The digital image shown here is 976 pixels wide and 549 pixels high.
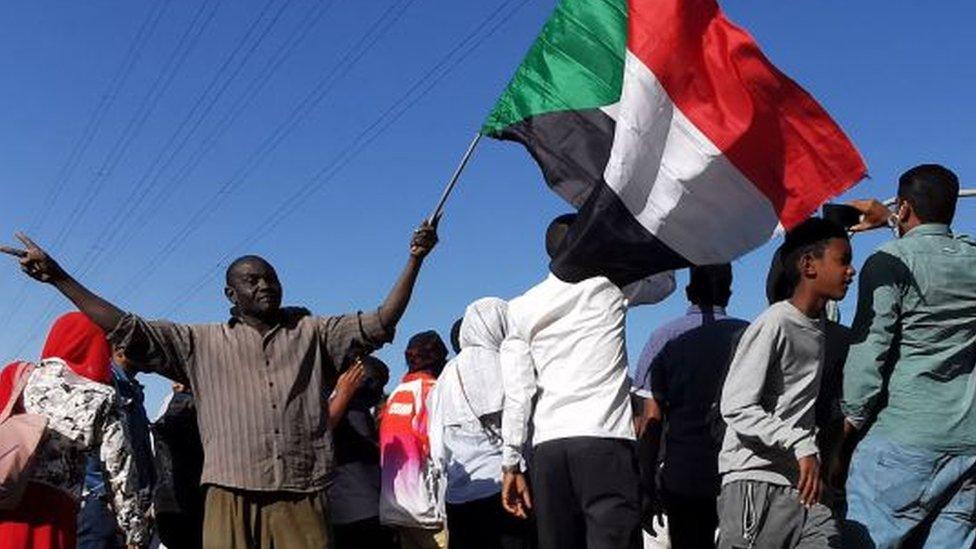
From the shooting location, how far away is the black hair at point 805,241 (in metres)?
5.78

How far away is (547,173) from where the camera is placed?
677 cm

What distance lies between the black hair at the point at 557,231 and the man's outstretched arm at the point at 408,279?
0.77 meters

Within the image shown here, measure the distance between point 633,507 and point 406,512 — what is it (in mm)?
2849

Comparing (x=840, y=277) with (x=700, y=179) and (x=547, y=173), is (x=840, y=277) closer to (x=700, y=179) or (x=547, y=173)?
(x=700, y=179)

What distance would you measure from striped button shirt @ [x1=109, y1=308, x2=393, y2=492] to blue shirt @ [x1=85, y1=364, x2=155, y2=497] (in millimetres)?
1593

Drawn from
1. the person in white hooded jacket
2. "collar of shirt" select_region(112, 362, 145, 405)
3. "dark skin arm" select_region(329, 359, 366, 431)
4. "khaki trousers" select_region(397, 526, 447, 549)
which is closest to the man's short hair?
the person in white hooded jacket

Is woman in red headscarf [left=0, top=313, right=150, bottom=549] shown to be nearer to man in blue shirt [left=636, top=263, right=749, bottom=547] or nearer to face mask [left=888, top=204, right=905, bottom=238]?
man in blue shirt [left=636, top=263, right=749, bottom=547]

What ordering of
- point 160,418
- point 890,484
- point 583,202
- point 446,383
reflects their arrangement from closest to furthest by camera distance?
point 890,484
point 583,202
point 446,383
point 160,418

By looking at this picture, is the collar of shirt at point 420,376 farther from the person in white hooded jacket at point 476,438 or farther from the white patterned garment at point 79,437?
the white patterned garment at point 79,437

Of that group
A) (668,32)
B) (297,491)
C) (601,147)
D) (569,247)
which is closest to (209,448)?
(297,491)

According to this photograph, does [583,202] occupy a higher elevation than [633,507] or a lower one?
higher

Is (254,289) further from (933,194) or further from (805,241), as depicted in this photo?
(933,194)

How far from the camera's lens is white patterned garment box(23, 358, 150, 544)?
6754mm

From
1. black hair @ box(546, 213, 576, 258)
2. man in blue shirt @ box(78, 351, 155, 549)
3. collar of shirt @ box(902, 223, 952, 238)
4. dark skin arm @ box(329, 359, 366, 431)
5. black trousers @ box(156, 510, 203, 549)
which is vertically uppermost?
black hair @ box(546, 213, 576, 258)
